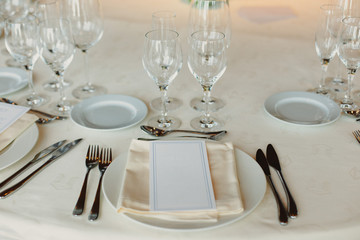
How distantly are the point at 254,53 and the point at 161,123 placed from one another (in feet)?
2.11

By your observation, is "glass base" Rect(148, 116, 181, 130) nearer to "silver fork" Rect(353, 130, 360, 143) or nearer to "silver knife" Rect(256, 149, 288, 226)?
"silver knife" Rect(256, 149, 288, 226)

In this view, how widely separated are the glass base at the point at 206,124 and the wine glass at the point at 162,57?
0.05 meters

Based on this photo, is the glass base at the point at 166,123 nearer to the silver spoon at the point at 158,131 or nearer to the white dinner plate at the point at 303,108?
the silver spoon at the point at 158,131

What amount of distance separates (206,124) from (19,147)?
482 millimetres

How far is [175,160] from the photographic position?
95 centimetres

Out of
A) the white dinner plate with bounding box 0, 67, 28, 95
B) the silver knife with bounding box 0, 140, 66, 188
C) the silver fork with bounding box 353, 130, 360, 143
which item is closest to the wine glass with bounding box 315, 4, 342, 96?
the silver fork with bounding box 353, 130, 360, 143

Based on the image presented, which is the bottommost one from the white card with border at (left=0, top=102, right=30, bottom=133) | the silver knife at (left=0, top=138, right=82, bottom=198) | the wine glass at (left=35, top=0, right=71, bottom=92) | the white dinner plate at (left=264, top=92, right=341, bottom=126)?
the silver knife at (left=0, top=138, right=82, bottom=198)

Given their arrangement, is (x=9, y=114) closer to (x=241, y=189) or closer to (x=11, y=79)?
(x=11, y=79)

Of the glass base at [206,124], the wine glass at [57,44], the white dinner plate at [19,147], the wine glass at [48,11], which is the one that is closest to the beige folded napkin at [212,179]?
the glass base at [206,124]

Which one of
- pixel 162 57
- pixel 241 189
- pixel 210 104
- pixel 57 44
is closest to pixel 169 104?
pixel 210 104

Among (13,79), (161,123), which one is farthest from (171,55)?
(13,79)

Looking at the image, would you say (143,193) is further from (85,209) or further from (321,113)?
(321,113)

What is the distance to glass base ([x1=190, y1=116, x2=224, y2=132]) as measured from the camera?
1154 mm

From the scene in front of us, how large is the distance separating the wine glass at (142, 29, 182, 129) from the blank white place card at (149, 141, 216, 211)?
0.59ft
